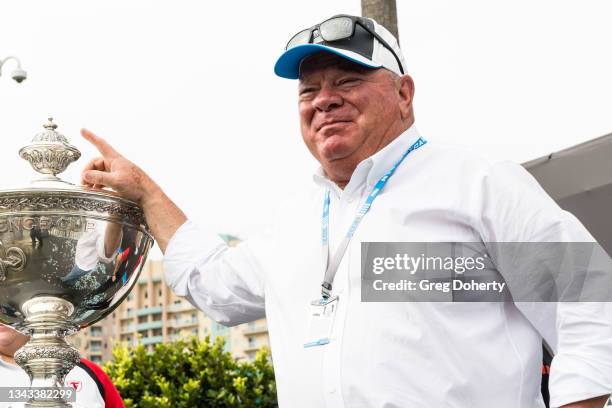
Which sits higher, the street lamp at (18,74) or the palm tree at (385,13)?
the street lamp at (18,74)

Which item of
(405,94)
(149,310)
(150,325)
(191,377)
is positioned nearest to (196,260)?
(405,94)

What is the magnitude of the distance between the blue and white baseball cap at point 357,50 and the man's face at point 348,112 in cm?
3

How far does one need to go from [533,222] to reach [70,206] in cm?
125

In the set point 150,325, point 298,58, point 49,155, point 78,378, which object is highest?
point 150,325

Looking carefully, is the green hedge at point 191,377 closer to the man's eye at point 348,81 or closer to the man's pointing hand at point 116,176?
the man's pointing hand at point 116,176

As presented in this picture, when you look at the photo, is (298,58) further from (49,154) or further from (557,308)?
(557,308)

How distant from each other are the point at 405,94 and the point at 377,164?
0.27 m

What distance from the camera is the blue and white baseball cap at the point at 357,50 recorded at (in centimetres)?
258

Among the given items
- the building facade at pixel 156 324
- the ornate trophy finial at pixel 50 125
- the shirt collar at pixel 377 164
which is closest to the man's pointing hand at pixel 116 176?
the ornate trophy finial at pixel 50 125

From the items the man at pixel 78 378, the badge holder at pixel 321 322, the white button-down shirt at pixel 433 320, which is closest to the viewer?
the white button-down shirt at pixel 433 320

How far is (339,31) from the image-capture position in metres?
2.63

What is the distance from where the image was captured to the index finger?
2.84m

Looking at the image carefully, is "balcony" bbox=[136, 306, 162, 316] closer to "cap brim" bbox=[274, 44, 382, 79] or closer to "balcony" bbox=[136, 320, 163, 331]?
"balcony" bbox=[136, 320, 163, 331]

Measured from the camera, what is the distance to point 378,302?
238 cm
